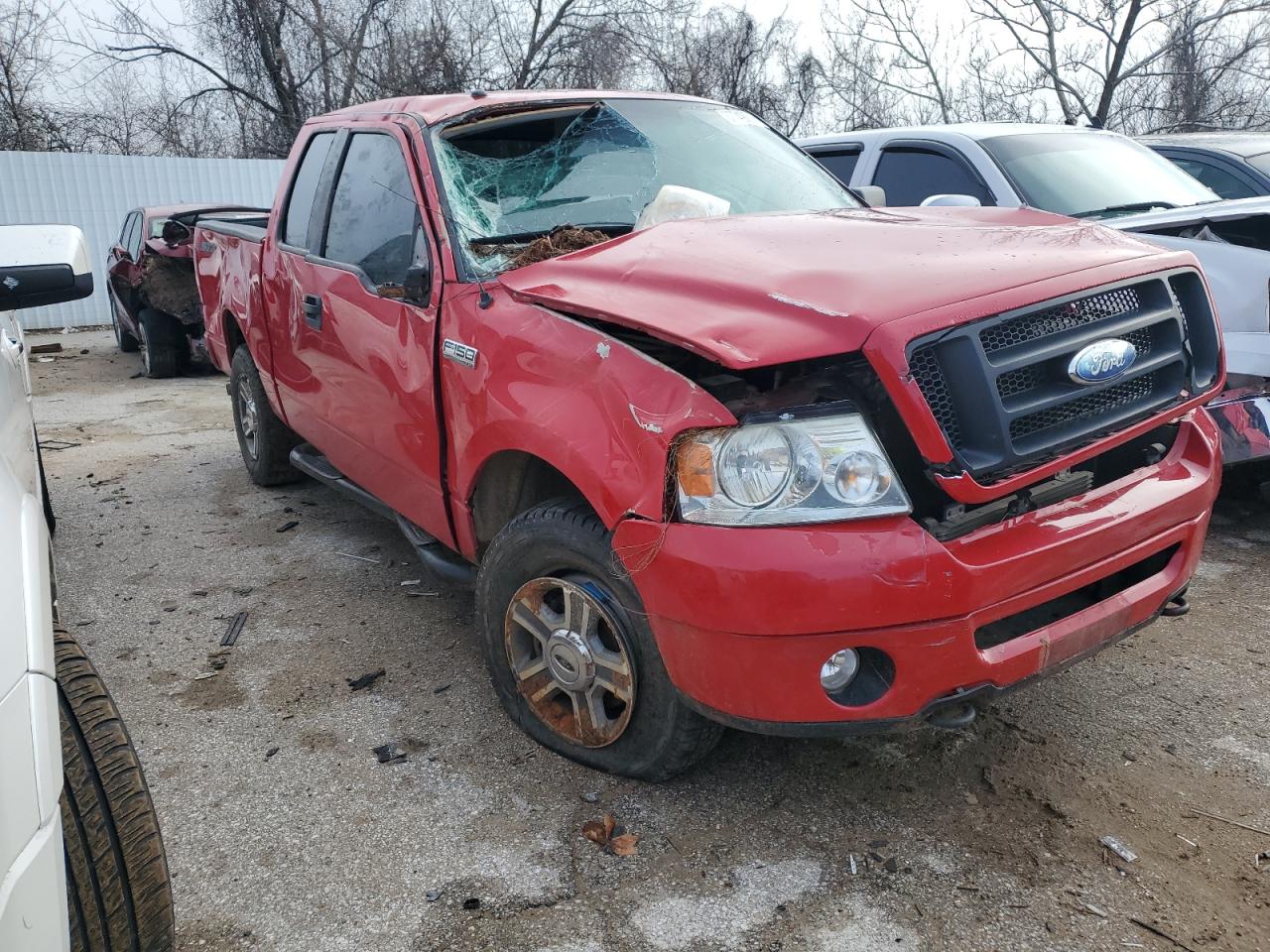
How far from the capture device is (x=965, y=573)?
2.10 m

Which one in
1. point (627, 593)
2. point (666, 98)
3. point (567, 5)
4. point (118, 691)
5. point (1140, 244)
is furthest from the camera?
point (567, 5)

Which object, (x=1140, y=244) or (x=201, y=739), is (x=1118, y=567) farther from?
(x=201, y=739)

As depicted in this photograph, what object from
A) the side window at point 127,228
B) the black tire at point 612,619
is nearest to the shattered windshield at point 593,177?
the black tire at point 612,619

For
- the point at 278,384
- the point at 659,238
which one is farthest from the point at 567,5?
the point at 659,238

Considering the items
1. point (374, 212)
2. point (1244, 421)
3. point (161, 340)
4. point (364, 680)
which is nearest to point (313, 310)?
point (374, 212)

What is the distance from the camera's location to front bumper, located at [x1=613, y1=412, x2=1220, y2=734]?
209 centimetres

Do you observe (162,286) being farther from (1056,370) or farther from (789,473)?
(1056,370)

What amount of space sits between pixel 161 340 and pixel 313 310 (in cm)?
712

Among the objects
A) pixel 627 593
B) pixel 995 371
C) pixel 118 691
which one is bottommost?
pixel 118 691

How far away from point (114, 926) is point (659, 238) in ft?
6.74

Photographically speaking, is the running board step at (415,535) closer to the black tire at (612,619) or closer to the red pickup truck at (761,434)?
the red pickup truck at (761,434)

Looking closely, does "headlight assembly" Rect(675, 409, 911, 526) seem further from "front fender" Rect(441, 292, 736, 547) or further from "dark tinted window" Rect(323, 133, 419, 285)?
"dark tinted window" Rect(323, 133, 419, 285)

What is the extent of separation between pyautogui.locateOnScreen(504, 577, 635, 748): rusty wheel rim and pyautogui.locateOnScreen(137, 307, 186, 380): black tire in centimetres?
866

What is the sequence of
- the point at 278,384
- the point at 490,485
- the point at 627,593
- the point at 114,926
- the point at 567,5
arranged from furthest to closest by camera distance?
1. the point at 567,5
2. the point at 278,384
3. the point at 490,485
4. the point at 627,593
5. the point at 114,926
